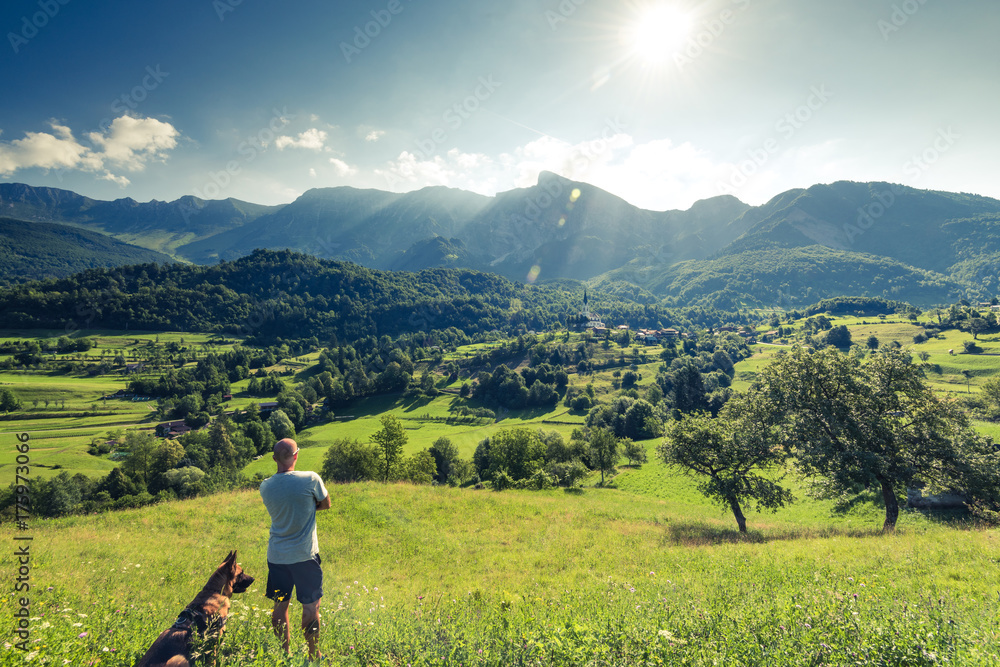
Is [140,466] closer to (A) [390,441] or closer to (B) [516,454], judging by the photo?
(A) [390,441]

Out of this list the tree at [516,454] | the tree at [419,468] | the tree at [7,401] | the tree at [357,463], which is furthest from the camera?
the tree at [7,401]

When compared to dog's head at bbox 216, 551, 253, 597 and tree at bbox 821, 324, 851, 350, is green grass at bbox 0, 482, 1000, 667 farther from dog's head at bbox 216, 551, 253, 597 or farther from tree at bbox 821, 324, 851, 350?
tree at bbox 821, 324, 851, 350

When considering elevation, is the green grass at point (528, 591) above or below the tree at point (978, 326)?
below

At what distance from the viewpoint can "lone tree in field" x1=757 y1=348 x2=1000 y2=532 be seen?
16.9m

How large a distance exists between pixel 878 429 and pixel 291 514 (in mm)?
23536

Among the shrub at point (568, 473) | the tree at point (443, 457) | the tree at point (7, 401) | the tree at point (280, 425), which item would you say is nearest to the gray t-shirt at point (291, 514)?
the shrub at point (568, 473)

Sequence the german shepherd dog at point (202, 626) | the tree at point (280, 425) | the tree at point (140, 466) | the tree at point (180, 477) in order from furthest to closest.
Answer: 1. the tree at point (280, 425)
2. the tree at point (140, 466)
3. the tree at point (180, 477)
4. the german shepherd dog at point (202, 626)

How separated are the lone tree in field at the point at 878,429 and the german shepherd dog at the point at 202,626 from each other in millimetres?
22711

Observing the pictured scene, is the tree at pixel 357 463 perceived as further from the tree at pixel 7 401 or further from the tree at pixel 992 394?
the tree at pixel 7 401

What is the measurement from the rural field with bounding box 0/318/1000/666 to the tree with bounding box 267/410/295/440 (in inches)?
3228

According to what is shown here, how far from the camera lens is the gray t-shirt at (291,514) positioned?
19.1 ft

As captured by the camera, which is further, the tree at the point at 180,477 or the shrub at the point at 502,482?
the tree at the point at 180,477

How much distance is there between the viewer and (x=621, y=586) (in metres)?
9.06

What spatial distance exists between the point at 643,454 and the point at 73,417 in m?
131
